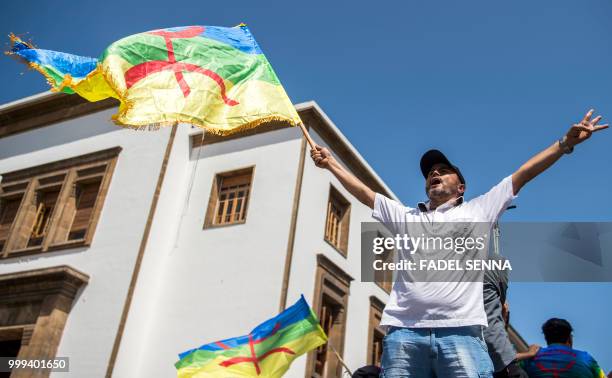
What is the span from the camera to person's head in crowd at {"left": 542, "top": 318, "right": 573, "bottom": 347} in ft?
13.9

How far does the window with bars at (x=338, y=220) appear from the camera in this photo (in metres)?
14.8

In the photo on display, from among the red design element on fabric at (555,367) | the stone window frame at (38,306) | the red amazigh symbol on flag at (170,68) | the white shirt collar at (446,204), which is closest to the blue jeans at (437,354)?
the white shirt collar at (446,204)

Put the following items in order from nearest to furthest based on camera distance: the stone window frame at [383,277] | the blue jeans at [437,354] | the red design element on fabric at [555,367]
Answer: the blue jeans at [437,354] → the red design element on fabric at [555,367] → the stone window frame at [383,277]

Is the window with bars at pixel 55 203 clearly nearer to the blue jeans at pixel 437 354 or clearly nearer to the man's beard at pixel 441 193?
the man's beard at pixel 441 193

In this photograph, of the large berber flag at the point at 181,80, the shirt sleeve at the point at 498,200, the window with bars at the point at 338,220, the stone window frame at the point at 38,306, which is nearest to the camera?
the shirt sleeve at the point at 498,200

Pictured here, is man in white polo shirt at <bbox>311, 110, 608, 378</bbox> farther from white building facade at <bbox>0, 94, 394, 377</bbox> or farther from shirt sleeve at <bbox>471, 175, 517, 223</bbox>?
white building facade at <bbox>0, 94, 394, 377</bbox>

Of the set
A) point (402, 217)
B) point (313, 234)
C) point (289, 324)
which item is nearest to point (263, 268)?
point (313, 234)

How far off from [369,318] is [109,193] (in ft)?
26.3

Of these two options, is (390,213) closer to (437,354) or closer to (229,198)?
(437,354)

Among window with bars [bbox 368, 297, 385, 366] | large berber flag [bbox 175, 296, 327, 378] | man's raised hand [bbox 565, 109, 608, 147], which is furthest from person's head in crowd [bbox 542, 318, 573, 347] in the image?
window with bars [bbox 368, 297, 385, 366]

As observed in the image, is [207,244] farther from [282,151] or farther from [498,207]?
[498,207]

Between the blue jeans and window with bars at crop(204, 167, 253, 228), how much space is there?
11124 millimetres

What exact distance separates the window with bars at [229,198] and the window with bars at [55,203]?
2.98 meters

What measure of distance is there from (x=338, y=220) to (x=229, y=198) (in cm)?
319
